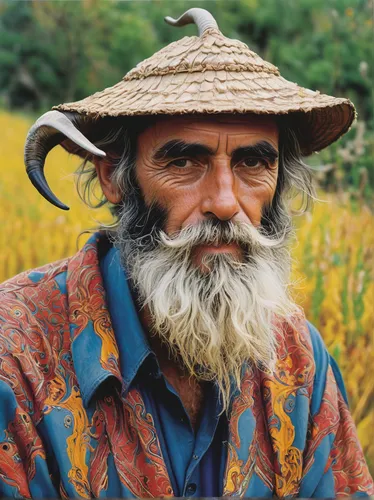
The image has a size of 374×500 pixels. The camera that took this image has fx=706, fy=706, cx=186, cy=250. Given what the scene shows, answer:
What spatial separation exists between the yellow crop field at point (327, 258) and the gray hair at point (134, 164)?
2.32ft

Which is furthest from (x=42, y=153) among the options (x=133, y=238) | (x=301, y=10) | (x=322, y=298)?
(x=301, y=10)

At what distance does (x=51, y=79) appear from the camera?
20.4ft

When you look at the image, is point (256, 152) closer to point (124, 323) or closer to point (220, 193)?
point (220, 193)

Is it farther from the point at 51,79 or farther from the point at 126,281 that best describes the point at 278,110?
the point at 51,79

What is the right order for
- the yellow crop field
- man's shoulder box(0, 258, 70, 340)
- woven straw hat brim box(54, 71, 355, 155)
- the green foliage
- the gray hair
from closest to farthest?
1. woven straw hat brim box(54, 71, 355, 155)
2. man's shoulder box(0, 258, 70, 340)
3. the gray hair
4. the yellow crop field
5. the green foliage

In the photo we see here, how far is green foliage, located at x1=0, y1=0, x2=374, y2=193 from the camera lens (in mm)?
6160

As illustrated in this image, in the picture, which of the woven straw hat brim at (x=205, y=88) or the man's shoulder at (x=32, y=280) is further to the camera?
the man's shoulder at (x=32, y=280)

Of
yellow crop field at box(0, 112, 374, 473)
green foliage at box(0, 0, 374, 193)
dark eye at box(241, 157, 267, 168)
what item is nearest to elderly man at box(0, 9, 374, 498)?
dark eye at box(241, 157, 267, 168)

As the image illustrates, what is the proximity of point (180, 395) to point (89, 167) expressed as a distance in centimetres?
108

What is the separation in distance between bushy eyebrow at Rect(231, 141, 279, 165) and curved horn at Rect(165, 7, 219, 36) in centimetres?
45

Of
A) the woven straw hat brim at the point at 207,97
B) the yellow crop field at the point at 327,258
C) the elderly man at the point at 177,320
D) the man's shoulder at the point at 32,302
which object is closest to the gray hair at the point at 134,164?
the elderly man at the point at 177,320

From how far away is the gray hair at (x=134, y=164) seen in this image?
246cm

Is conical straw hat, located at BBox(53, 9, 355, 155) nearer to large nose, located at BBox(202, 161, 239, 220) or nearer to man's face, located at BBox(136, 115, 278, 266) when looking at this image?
man's face, located at BBox(136, 115, 278, 266)

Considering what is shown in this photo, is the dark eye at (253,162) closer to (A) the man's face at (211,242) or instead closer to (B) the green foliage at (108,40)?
(A) the man's face at (211,242)
